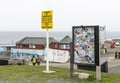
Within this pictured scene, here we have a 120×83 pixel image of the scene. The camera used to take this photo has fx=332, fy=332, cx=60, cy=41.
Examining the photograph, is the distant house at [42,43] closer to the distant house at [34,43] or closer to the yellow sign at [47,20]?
the distant house at [34,43]

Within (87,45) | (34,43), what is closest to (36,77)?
(87,45)

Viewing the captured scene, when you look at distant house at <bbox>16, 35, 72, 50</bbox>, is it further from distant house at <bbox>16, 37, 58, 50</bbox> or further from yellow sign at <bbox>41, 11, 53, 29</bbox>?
yellow sign at <bbox>41, 11, 53, 29</bbox>

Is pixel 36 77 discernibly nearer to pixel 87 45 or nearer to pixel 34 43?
pixel 87 45

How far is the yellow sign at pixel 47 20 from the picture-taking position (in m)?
14.7

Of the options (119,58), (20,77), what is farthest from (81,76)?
(119,58)

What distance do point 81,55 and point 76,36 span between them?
81cm

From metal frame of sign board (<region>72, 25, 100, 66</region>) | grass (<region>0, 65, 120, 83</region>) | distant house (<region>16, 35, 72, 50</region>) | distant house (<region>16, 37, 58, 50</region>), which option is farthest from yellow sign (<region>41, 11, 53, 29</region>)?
distant house (<region>16, 37, 58, 50</region>)

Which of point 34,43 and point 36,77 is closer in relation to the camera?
point 36,77

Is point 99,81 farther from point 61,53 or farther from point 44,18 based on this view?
point 61,53

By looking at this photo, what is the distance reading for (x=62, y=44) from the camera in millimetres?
59812

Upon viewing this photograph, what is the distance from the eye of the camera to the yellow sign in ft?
48.1

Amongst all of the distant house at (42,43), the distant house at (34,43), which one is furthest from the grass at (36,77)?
the distant house at (34,43)

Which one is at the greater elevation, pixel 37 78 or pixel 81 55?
pixel 81 55

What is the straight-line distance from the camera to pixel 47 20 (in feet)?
48.5
